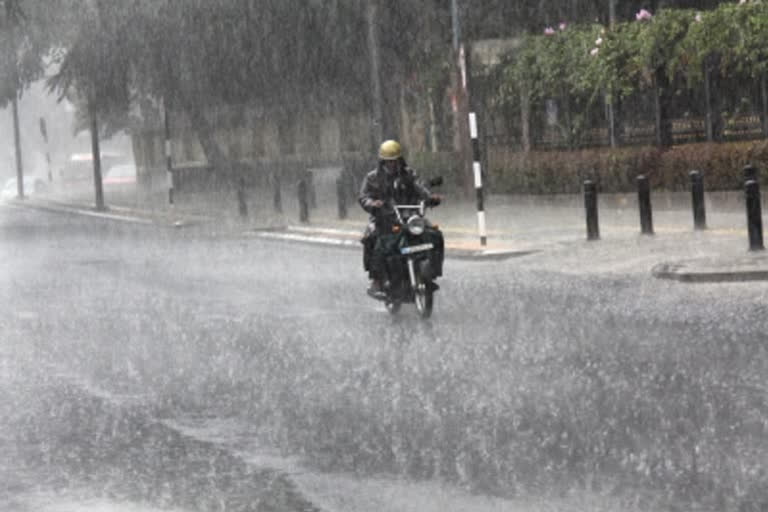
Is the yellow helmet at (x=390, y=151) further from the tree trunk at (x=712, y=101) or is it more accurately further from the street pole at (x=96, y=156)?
the street pole at (x=96, y=156)

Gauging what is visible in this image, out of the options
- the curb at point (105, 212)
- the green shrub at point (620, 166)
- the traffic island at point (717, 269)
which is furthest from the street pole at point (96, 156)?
the traffic island at point (717, 269)

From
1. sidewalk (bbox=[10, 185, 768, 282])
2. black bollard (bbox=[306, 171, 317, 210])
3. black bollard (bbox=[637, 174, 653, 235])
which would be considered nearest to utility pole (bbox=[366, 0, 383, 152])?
sidewalk (bbox=[10, 185, 768, 282])

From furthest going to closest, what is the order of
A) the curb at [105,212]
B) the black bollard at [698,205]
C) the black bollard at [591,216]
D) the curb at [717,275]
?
the curb at [105,212] < the black bollard at [591,216] < the black bollard at [698,205] < the curb at [717,275]

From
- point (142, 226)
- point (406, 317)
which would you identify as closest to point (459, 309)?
point (406, 317)

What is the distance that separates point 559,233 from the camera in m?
22.2

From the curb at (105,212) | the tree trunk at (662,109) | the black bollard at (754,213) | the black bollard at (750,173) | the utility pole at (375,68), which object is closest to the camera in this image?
the black bollard at (754,213)

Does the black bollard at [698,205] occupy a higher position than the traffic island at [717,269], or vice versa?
the black bollard at [698,205]

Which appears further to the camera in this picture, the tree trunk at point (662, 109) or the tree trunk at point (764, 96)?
the tree trunk at point (662, 109)

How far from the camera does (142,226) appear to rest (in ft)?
116

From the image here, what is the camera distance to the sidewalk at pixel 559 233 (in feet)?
53.6

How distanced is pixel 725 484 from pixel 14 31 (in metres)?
44.1

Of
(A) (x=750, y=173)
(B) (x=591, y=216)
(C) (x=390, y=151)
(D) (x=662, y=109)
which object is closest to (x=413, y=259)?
(C) (x=390, y=151)

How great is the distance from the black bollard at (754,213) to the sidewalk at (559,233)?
0.63 ft

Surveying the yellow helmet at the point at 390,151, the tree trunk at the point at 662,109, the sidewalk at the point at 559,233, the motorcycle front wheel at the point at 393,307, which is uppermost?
the tree trunk at the point at 662,109
